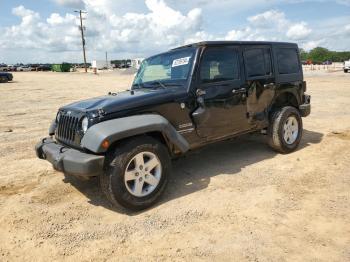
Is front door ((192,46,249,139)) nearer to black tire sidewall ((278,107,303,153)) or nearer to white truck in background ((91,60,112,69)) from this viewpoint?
black tire sidewall ((278,107,303,153))

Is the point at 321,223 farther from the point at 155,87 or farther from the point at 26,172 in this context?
the point at 26,172

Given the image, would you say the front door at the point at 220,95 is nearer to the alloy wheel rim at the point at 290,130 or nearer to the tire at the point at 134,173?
the tire at the point at 134,173

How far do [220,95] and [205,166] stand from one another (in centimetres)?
125

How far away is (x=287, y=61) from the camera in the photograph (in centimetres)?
630

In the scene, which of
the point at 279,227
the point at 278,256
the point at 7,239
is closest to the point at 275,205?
the point at 279,227

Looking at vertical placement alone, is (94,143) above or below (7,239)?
above

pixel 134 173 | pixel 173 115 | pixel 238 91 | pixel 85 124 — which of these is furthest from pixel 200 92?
pixel 85 124

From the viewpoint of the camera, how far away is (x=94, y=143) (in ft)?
12.2

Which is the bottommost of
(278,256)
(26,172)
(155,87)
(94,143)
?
(278,256)

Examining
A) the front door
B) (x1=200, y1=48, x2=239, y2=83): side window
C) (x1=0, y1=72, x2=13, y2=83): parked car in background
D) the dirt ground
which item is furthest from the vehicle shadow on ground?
(x1=0, y1=72, x2=13, y2=83): parked car in background

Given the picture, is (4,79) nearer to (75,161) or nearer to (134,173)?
(75,161)

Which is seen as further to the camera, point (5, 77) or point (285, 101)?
point (5, 77)

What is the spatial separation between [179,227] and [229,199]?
90cm

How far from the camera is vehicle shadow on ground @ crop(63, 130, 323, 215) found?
460cm
